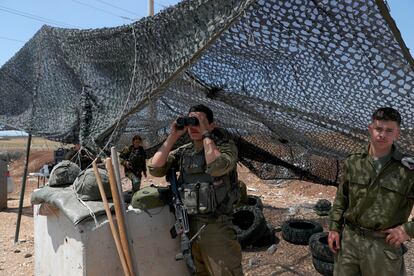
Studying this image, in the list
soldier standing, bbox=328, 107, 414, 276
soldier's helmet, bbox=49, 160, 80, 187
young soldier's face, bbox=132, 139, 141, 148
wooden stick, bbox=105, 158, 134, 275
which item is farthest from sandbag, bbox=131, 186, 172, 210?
young soldier's face, bbox=132, 139, 141, 148

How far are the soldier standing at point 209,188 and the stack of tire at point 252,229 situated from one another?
235cm

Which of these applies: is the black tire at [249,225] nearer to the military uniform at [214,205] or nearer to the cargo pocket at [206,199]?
the military uniform at [214,205]

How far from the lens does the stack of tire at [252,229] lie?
203 inches

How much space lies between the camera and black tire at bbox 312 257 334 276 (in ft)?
13.4

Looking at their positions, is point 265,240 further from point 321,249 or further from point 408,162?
point 408,162

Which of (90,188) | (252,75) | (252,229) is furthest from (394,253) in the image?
(252,229)

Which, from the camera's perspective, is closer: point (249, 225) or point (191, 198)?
point (191, 198)

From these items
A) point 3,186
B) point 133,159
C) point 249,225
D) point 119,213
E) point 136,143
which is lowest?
point 3,186

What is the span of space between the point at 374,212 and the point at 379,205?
0.18 ft

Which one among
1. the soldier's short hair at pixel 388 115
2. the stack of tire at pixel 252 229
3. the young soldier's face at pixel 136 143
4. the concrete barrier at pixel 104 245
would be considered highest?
the soldier's short hair at pixel 388 115

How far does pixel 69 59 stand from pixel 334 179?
11.3 ft

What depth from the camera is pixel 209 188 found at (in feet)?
8.80

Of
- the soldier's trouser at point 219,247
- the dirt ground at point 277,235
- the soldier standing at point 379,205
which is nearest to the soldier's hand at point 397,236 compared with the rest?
the soldier standing at point 379,205

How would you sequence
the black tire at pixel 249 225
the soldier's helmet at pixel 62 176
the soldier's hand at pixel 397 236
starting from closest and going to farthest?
the soldier's hand at pixel 397 236 < the soldier's helmet at pixel 62 176 < the black tire at pixel 249 225
